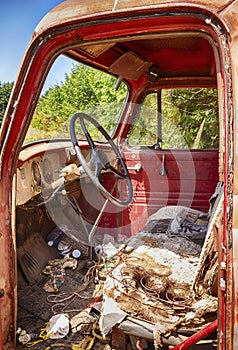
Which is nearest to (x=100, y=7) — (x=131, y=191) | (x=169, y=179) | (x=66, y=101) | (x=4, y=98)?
(x=131, y=191)

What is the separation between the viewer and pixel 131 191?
2.58 metres

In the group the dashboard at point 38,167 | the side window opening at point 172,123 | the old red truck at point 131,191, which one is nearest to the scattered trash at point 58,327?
the old red truck at point 131,191

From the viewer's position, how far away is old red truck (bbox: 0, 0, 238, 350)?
1.19 meters

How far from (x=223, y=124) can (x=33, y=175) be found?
5.60 feet

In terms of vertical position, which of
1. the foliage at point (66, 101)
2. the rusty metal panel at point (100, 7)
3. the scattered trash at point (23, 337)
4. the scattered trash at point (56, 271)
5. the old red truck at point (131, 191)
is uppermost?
the foliage at point (66, 101)

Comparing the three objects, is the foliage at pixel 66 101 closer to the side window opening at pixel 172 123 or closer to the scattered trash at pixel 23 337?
the side window opening at pixel 172 123

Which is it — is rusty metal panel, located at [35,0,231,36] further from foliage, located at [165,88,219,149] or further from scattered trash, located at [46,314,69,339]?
foliage, located at [165,88,219,149]

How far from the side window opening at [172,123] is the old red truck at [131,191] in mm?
11

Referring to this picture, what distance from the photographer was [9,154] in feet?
5.24

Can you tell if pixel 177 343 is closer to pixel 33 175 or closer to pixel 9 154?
pixel 9 154

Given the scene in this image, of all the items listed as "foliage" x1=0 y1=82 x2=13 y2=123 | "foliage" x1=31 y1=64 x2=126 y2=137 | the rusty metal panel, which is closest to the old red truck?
the rusty metal panel

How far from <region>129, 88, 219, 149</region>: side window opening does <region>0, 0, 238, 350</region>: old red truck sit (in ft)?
0.04

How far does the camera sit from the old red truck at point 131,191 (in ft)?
3.91

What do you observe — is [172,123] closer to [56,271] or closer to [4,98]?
[56,271]
